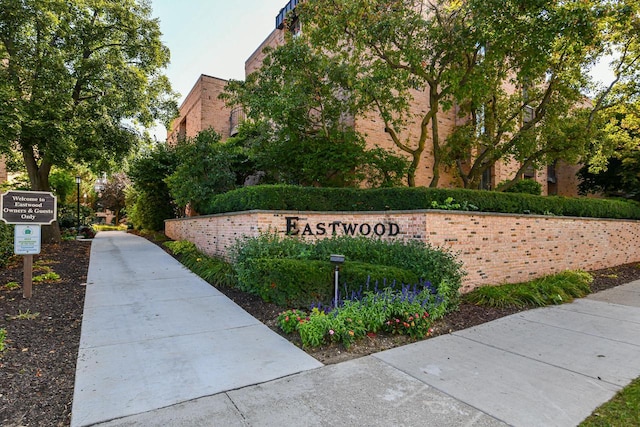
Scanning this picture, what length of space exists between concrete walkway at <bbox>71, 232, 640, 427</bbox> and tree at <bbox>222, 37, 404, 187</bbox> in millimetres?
5044

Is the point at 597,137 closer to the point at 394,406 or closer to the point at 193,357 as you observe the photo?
the point at 394,406

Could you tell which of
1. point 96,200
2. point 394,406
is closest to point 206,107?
point 394,406

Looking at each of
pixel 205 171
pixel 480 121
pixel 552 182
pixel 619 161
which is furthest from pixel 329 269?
pixel 552 182

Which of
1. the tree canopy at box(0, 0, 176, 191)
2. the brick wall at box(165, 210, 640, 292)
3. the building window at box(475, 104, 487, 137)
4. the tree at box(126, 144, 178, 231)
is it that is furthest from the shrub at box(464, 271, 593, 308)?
the tree at box(126, 144, 178, 231)

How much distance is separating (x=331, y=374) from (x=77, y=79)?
46.9 ft

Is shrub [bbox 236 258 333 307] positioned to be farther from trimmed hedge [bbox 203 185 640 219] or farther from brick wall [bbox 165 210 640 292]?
trimmed hedge [bbox 203 185 640 219]

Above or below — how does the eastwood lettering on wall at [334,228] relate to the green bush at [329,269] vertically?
above

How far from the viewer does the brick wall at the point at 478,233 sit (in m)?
7.10

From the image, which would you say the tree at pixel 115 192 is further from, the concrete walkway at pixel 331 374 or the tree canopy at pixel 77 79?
the concrete walkway at pixel 331 374

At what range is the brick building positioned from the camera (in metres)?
11.4

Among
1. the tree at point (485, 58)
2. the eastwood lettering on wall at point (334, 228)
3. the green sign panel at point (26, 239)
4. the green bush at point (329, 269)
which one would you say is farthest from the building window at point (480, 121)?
the green sign panel at point (26, 239)

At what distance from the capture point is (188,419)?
9.00 ft

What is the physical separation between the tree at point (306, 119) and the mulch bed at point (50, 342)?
4.39m

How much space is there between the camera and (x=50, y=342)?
4285mm
